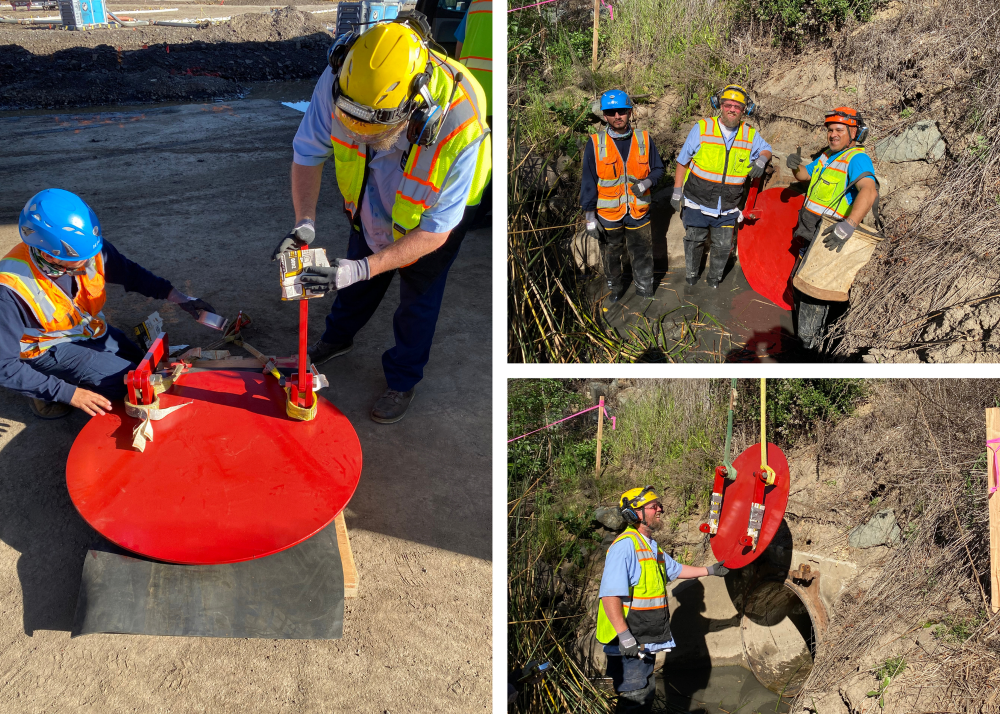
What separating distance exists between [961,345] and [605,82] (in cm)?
173

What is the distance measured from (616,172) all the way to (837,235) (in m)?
0.93

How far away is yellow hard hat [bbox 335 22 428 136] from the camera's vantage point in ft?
8.00

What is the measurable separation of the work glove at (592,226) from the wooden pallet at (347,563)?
5.37 feet

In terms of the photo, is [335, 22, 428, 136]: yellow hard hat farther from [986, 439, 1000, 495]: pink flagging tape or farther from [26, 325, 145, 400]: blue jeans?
[986, 439, 1000, 495]: pink flagging tape

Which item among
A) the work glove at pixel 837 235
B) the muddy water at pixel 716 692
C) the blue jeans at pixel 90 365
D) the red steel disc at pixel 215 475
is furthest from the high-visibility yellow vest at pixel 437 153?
the muddy water at pixel 716 692

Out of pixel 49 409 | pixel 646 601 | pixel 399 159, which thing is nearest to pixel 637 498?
pixel 646 601

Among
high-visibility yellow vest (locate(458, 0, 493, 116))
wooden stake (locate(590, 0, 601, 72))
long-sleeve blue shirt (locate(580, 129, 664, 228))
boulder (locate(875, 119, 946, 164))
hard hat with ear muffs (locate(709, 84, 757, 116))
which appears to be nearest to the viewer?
wooden stake (locate(590, 0, 601, 72))

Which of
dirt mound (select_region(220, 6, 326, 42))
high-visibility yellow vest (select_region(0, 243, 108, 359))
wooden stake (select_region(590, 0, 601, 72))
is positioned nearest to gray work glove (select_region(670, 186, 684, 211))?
wooden stake (select_region(590, 0, 601, 72))

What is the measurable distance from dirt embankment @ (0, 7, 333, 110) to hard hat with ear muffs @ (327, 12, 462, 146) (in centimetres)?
884

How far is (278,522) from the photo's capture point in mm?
2889

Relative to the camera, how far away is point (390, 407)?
3893 mm

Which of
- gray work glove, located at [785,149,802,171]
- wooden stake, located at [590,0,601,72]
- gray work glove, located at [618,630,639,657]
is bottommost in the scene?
gray work glove, located at [618,630,639,657]

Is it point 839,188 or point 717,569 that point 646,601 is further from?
point 839,188

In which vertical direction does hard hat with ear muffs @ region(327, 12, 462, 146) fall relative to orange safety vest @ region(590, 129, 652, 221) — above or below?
above
